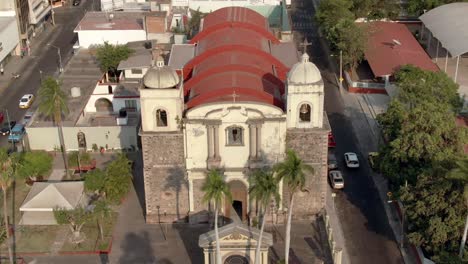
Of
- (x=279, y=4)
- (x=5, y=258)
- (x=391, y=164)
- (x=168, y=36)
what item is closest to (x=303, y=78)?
(x=391, y=164)

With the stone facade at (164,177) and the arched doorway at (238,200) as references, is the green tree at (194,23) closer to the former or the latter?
the stone facade at (164,177)

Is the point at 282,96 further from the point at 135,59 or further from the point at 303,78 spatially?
the point at 135,59

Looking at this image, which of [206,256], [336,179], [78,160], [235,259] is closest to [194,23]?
[78,160]

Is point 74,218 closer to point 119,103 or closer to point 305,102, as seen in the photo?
point 305,102

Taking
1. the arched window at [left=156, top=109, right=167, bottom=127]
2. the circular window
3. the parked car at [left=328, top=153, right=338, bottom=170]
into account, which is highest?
the arched window at [left=156, top=109, right=167, bottom=127]

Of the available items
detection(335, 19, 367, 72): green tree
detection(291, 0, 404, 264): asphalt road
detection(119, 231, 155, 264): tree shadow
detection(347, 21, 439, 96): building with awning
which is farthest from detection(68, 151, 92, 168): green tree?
detection(335, 19, 367, 72): green tree

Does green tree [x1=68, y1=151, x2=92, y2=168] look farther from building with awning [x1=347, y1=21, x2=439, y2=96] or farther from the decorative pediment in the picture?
building with awning [x1=347, y1=21, x2=439, y2=96]
